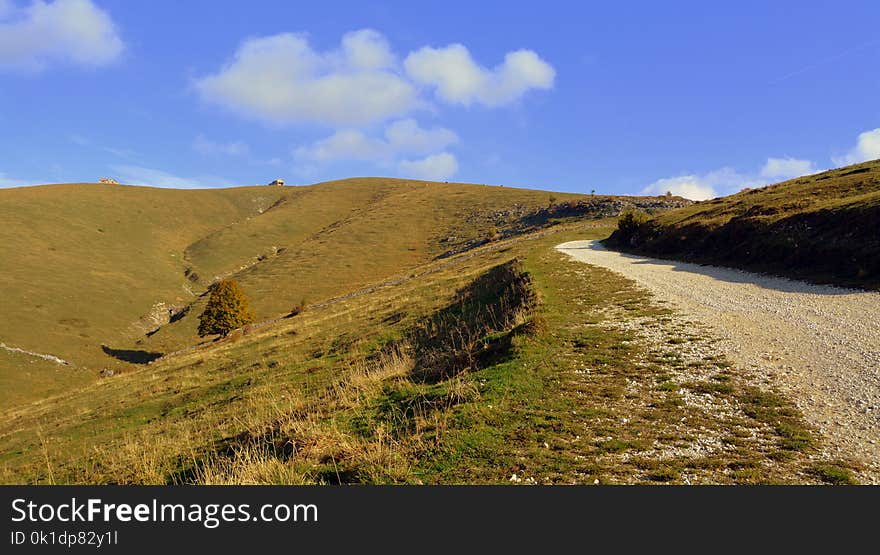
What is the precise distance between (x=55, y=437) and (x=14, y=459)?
186cm

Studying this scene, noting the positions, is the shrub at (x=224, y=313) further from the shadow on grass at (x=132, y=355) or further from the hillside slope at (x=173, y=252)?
the shadow on grass at (x=132, y=355)

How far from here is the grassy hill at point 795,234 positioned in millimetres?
19656

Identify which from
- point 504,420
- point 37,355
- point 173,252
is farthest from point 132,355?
point 504,420

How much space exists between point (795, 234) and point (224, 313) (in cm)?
5611

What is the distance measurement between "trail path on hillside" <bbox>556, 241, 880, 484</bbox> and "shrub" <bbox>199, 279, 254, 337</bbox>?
48899 millimetres

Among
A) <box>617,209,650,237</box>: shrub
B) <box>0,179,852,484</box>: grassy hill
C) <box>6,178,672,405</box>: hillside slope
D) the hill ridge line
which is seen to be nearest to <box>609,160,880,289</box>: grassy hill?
<box>617,209,650,237</box>: shrub

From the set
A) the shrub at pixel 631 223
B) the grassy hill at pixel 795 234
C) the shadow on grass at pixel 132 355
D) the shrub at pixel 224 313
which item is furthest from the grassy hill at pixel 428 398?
the shrub at pixel 631 223

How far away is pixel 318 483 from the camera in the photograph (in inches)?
254

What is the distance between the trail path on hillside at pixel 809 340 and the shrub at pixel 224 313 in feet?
160

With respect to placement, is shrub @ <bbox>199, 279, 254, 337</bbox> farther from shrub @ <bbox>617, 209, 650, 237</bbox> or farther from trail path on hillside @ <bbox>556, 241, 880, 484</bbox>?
trail path on hillside @ <bbox>556, 241, 880, 484</bbox>

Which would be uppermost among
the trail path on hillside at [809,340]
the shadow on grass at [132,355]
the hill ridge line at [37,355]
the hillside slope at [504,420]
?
the trail path on hillside at [809,340]

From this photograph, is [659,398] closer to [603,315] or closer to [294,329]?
[603,315]

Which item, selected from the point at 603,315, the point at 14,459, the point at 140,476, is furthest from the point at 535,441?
the point at 14,459

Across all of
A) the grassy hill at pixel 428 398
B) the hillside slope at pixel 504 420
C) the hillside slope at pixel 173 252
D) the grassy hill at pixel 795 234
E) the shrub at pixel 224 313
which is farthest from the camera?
the hillside slope at pixel 173 252
